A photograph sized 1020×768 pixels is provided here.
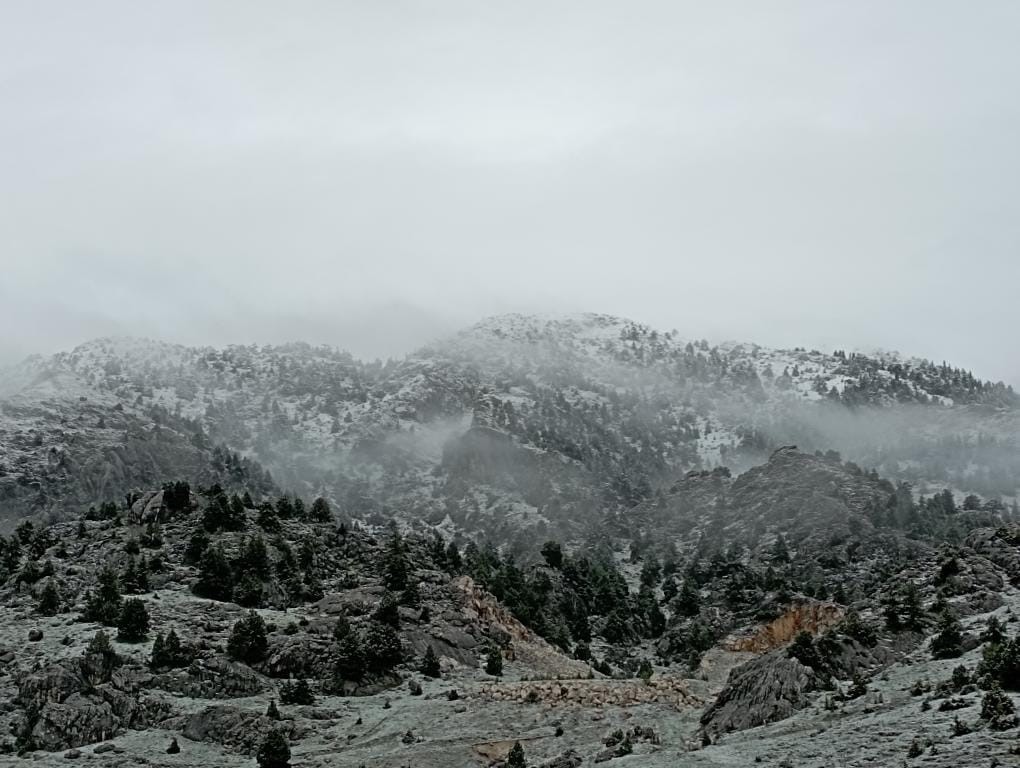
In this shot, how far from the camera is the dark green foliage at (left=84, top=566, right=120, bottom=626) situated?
71688 mm

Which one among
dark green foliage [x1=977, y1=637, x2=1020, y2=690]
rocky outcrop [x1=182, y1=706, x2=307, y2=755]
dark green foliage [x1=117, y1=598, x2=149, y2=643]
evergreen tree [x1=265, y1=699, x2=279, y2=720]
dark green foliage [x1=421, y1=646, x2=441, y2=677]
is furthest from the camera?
dark green foliage [x1=421, y1=646, x2=441, y2=677]

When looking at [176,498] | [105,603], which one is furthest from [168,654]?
[176,498]

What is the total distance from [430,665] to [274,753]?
785 inches

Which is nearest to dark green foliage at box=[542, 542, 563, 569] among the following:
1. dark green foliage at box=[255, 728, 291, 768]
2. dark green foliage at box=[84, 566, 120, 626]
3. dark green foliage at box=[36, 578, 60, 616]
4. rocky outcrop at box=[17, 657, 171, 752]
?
dark green foliage at box=[84, 566, 120, 626]

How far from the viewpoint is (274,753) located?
172 ft

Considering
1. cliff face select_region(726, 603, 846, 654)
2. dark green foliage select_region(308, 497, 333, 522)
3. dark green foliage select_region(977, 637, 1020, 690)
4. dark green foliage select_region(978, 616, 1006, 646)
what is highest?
dark green foliage select_region(977, 637, 1020, 690)

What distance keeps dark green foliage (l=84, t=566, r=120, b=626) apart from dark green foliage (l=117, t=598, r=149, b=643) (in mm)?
3300

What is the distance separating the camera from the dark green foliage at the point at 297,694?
207 ft

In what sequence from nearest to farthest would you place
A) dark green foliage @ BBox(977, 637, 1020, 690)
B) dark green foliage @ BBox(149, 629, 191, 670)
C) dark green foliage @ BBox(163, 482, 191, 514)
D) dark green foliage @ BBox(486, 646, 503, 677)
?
dark green foliage @ BBox(977, 637, 1020, 690) < dark green foliage @ BBox(149, 629, 191, 670) < dark green foliage @ BBox(486, 646, 503, 677) < dark green foliage @ BBox(163, 482, 191, 514)

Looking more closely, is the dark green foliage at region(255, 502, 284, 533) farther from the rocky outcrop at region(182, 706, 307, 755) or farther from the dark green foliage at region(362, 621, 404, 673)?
the rocky outcrop at region(182, 706, 307, 755)

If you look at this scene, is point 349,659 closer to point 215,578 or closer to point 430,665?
point 430,665

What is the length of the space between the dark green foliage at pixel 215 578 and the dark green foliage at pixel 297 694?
17660mm

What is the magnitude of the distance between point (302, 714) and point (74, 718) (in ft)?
43.6

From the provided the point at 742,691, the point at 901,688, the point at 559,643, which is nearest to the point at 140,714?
the point at 742,691
